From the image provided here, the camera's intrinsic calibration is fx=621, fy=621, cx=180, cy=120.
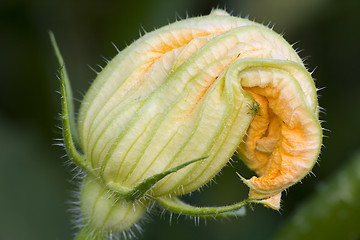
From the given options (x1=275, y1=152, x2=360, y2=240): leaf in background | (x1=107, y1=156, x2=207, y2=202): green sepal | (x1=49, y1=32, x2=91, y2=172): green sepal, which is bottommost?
(x1=275, y1=152, x2=360, y2=240): leaf in background

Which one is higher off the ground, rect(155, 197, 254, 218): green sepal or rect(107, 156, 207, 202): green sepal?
rect(107, 156, 207, 202): green sepal

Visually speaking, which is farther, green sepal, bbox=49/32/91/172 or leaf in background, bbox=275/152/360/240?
leaf in background, bbox=275/152/360/240

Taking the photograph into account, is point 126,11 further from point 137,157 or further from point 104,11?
point 137,157

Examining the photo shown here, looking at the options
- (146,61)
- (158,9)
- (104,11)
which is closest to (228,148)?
(146,61)

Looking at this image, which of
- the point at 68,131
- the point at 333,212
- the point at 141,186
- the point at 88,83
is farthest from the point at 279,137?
the point at 88,83

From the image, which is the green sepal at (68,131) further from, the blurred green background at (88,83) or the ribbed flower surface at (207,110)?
the blurred green background at (88,83)

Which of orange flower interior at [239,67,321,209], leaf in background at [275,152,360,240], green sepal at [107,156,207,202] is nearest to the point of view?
green sepal at [107,156,207,202]

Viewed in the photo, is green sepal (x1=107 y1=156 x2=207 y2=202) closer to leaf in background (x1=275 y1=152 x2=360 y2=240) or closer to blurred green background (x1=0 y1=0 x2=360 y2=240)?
leaf in background (x1=275 y1=152 x2=360 y2=240)

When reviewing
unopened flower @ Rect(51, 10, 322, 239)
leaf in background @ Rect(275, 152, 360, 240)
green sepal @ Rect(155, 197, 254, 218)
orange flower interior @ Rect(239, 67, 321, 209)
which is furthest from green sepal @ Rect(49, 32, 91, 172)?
leaf in background @ Rect(275, 152, 360, 240)

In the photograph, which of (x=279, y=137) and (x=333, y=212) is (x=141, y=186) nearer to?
(x=279, y=137)
